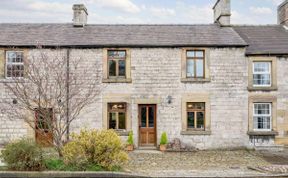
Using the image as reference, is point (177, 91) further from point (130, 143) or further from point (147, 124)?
point (130, 143)

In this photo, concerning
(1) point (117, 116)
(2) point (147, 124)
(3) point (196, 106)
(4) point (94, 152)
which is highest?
(3) point (196, 106)

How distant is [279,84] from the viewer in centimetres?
1892

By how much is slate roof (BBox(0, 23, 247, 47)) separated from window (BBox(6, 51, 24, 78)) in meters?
0.58

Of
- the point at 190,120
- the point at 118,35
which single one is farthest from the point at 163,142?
the point at 118,35

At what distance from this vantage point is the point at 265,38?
808 inches

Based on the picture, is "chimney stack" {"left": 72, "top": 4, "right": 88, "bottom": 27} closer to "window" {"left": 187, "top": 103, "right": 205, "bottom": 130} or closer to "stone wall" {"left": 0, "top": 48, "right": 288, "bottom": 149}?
"stone wall" {"left": 0, "top": 48, "right": 288, "bottom": 149}

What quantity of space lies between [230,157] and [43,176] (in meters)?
9.24

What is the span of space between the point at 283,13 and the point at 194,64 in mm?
8254

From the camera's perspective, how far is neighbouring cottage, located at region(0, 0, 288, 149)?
18.6 metres

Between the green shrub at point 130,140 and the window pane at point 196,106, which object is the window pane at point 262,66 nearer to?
the window pane at point 196,106

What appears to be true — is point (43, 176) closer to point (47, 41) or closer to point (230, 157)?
point (230, 157)

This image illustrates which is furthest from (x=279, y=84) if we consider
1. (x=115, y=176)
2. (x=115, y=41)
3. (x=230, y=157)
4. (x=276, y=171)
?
(x=115, y=176)

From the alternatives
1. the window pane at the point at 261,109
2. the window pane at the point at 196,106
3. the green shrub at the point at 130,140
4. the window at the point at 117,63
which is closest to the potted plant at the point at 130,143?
the green shrub at the point at 130,140

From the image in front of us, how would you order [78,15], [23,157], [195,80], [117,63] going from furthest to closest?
[78,15]
[117,63]
[195,80]
[23,157]
